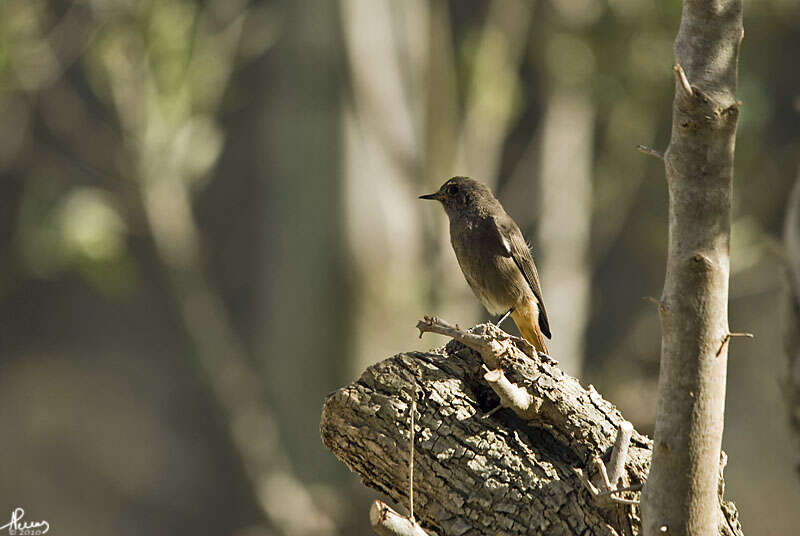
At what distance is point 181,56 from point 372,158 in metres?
1.91

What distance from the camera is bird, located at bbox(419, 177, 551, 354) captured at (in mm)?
4707

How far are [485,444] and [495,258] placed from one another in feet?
5.88

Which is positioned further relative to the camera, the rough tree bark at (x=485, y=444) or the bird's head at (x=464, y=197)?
the bird's head at (x=464, y=197)

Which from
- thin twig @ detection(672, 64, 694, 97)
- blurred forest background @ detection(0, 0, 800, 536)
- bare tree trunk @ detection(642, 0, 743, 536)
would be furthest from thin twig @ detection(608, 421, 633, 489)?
blurred forest background @ detection(0, 0, 800, 536)

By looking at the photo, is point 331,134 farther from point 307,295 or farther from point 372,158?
point 307,295

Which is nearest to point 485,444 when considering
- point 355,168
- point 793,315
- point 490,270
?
point 490,270

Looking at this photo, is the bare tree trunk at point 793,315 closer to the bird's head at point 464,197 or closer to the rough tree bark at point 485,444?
the bird's head at point 464,197

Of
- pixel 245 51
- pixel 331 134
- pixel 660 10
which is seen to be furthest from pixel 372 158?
pixel 660 10

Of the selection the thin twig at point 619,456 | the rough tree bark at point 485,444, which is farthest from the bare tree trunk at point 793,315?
the thin twig at point 619,456

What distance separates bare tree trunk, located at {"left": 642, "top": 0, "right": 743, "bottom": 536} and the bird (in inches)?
83.5

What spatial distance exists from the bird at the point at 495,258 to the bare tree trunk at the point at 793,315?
1126 mm

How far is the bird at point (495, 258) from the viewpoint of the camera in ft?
15.4

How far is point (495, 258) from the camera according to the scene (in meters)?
4.70

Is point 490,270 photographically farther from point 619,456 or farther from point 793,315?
point 619,456
